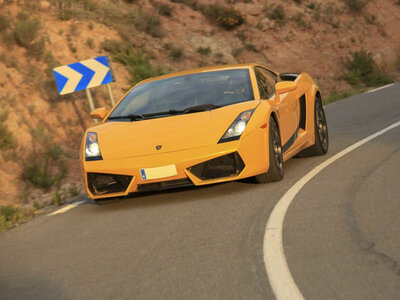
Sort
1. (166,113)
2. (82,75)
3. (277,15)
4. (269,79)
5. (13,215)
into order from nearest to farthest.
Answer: (166,113)
(13,215)
(269,79)
(82,75)
(277,15)

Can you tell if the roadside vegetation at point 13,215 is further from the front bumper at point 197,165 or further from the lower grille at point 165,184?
the lower grille at point 165,184

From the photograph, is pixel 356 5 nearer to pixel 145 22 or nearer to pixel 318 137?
pixel 145 22

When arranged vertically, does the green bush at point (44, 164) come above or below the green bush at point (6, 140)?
below

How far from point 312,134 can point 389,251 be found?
4.87 m

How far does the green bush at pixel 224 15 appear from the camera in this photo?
2627 centimetres

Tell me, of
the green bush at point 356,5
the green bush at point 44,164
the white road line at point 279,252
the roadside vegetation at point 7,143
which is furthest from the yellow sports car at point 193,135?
the green bush at point 356,5

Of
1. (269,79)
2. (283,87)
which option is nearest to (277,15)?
(269,79)

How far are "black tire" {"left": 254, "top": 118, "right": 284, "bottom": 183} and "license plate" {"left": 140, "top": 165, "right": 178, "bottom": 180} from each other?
3.37ft

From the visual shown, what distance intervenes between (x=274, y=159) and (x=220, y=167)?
0.70 meters

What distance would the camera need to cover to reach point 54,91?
16172 mm

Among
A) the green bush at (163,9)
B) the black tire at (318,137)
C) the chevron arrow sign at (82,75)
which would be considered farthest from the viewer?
the green bush at (163,9)

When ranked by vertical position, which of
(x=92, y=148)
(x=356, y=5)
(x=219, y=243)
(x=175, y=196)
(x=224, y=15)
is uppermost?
(x=92, y=148)

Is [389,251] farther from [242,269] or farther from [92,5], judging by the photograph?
[92,5]

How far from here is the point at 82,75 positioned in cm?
1307
